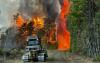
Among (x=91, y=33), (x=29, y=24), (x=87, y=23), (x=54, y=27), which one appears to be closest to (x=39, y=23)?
(x=29, y=24)

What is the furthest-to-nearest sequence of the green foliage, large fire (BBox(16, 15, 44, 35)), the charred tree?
large fire (BBox(16, 15, 44, 35)), the green foliage, the charred tree

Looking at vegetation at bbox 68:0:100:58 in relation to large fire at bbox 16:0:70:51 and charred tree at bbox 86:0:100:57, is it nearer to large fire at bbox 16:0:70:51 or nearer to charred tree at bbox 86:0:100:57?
charred tree at bbox 86:0:100:57

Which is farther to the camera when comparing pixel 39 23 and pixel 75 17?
pixel 39 23

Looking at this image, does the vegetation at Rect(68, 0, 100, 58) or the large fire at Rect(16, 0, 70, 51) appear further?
the large fire at Rect(16, 0, 70, 51)

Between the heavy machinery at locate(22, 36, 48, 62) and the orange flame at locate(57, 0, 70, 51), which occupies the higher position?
the orange flame at locate(57, 0, 70, 51)

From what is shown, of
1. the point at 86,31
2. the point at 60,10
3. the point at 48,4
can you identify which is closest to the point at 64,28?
the point at 60,10

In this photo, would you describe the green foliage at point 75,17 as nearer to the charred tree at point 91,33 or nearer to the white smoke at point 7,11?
the charred tree at point 91,33


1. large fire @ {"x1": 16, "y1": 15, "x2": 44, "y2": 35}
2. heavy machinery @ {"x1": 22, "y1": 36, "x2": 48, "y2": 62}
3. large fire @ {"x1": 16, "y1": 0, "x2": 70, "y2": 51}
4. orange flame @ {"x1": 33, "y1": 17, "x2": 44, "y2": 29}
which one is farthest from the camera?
orange flame @ {"x1": 33, "y1": 17, "x2": 44, "y2": 29}

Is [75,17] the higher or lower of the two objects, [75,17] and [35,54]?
the higher

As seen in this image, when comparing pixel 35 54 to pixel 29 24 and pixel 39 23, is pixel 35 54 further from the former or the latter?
pixel 39 23

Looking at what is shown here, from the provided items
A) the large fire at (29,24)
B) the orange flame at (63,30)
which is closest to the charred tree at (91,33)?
the orange flame at (63,30)

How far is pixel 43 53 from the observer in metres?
28.3

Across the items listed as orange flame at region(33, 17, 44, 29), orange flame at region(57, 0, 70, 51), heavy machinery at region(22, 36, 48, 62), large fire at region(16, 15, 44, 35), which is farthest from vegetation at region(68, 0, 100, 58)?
orange flame at region(33, 17, 44, 29)

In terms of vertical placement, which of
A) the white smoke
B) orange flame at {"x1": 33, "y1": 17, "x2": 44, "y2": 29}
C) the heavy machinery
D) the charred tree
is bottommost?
the heavy machinery
